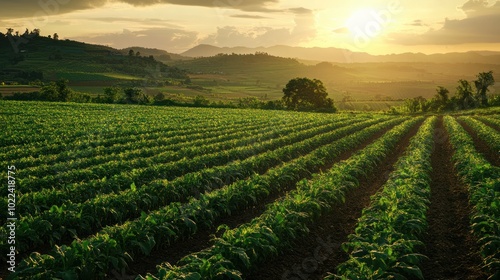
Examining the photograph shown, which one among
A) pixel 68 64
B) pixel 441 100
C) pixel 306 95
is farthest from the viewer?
pixel 68 64

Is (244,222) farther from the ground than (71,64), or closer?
closer

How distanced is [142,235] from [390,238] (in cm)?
550

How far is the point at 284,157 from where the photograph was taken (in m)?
23.0

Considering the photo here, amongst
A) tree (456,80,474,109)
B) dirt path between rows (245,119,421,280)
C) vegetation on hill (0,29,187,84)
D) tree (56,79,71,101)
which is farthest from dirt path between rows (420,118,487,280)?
vegetation on hill (0,29,187,84)

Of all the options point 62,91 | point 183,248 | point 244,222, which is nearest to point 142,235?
point 183,248

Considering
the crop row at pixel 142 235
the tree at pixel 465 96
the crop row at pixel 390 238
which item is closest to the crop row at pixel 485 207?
the crop row at pixel 390 238

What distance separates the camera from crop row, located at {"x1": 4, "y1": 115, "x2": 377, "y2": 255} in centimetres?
961

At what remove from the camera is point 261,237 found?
891 cm

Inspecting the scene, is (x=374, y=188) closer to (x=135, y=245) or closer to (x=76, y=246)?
(x=135, y=245)

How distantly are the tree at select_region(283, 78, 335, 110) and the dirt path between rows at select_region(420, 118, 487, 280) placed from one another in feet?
260

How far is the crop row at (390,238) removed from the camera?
7.28 m

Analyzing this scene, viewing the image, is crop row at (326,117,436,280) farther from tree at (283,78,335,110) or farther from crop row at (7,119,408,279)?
tree at (283,78,335,110)

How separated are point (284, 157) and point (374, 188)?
7305 millimetres

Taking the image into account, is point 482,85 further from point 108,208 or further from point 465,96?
point 108,208
